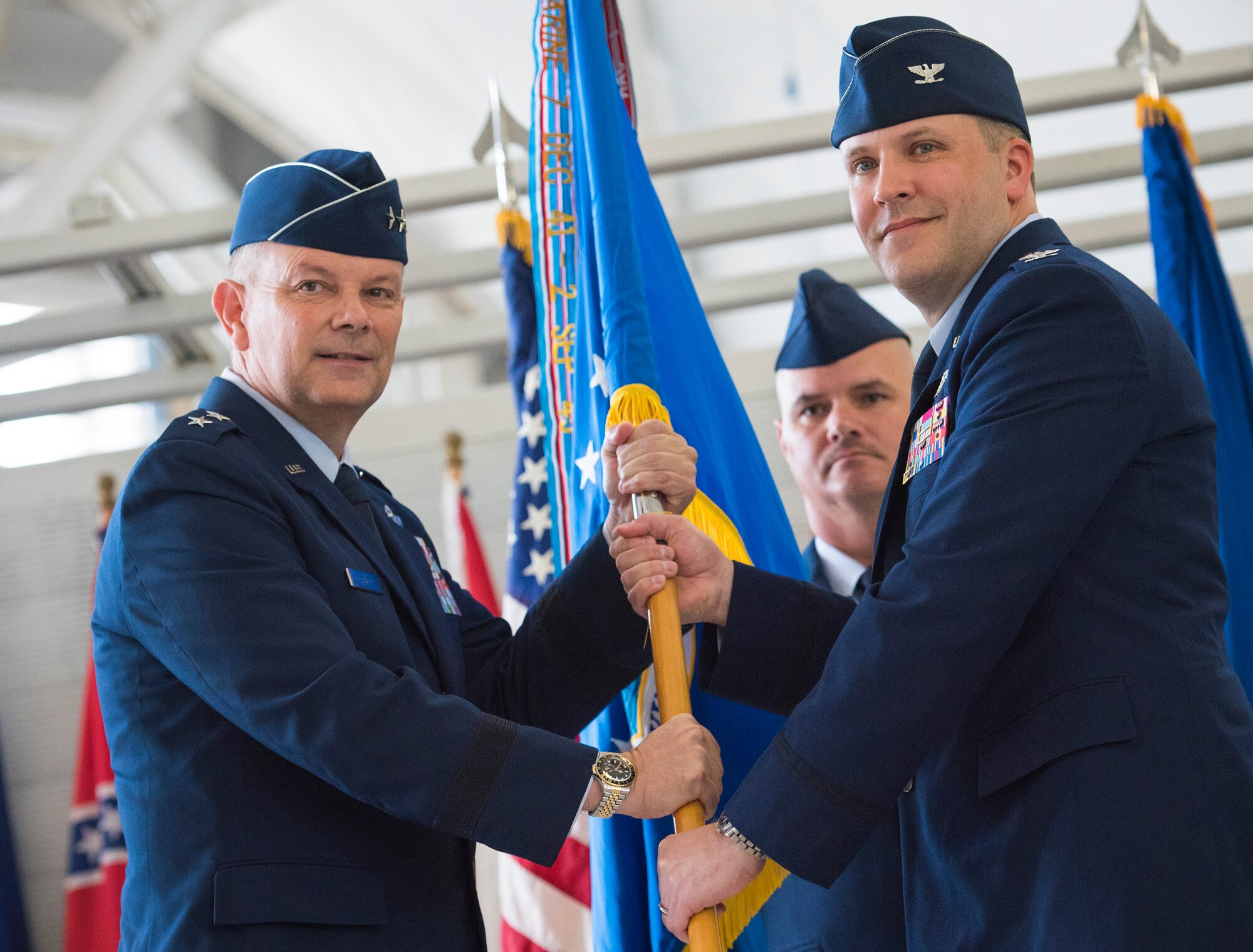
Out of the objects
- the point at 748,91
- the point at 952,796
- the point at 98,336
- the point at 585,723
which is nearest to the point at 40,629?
the point at 98,336

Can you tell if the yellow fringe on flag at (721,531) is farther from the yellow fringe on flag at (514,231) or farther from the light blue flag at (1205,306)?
the light blue flag at (1205,306)

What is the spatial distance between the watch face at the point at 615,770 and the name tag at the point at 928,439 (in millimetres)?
596

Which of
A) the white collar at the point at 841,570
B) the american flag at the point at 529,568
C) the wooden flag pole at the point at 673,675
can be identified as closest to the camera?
the wooden flag pole at the point at 673,675

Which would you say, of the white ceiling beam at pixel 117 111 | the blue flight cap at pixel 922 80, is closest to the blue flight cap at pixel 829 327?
the blue flight cap at pixel 922 80

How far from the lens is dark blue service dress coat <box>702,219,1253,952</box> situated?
4.91 feet

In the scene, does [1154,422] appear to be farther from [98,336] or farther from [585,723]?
[98,336]

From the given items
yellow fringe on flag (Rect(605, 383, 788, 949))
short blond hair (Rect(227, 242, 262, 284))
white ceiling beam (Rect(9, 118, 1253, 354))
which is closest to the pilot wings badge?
yellow fringe on flag (Rect(605, 383, 788, 949))

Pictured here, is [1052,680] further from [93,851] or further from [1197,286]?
[93,851]

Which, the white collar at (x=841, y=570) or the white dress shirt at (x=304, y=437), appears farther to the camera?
the white collar at (x=841, y=570)

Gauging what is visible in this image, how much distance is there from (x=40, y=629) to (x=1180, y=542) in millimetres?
4246

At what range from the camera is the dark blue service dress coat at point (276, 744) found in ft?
5.52

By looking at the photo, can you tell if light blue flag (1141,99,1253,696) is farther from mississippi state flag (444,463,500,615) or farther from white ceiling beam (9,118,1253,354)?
mississippi state flag (444,463,500,615)

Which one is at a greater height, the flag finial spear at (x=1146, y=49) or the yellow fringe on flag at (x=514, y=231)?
the flag finial spear at (x=1146, y=49)

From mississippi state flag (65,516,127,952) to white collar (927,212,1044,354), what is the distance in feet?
10.2
